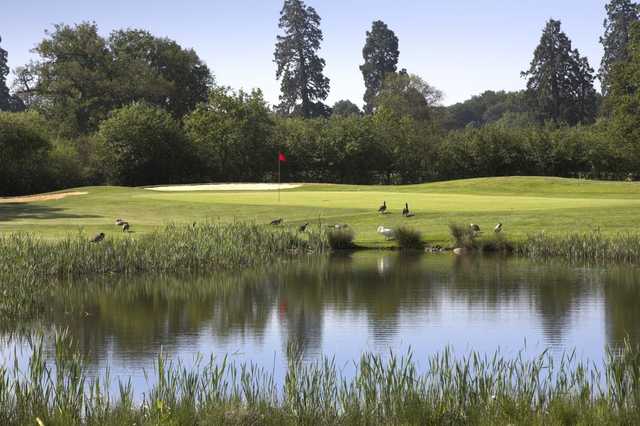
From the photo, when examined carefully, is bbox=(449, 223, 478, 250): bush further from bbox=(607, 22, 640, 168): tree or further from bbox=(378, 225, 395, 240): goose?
bbox=(607, 22, 640, 168): tree

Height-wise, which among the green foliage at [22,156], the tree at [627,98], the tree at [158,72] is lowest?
the green foliage at [22,156]

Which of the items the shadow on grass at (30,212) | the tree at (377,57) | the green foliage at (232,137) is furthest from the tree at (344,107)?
the shadow on grass at (30,212)

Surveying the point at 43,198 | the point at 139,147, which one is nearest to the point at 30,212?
the point at 43,198

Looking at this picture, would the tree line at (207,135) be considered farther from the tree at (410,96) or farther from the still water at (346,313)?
the still water at (346,313)

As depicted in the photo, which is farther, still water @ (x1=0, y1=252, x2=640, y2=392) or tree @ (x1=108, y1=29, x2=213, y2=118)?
tree @ (x1=108, y1=29, x2=213, y2=118)

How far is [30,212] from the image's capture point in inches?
1612

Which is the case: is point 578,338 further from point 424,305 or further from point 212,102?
point 212,102

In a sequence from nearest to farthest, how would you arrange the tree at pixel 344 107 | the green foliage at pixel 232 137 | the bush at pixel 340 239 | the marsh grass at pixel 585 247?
the marsh grass at pixel 585 247 < the bush at pixel 340 239 < the green foliage at pixel 232 137 < the tree at pixel 344 107

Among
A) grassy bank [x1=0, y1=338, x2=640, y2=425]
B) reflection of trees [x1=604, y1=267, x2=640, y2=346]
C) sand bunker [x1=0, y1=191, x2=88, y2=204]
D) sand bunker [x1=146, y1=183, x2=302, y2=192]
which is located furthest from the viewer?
sand bunker [x1=146, y1=183, x2=302, y2=192]

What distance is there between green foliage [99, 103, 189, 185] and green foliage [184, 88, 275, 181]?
8.65 feet

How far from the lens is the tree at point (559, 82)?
10819 centimetres

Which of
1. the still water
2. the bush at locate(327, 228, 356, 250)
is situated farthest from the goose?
the still water

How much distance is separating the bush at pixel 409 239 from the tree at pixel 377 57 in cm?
9530

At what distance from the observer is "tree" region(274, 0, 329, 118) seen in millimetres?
118500
